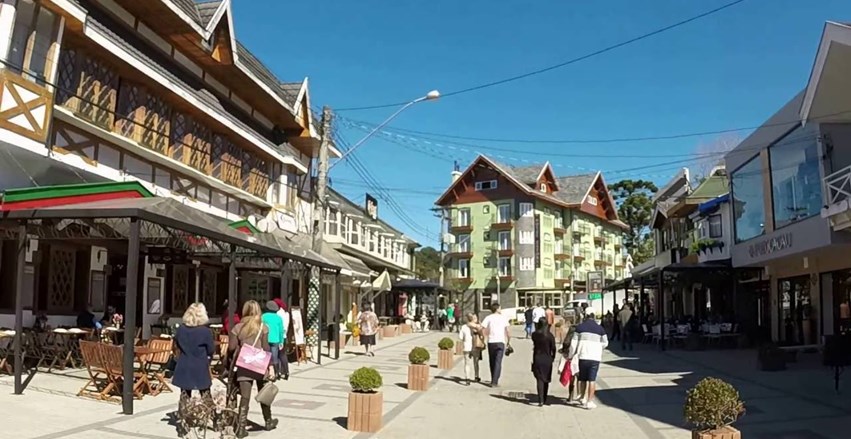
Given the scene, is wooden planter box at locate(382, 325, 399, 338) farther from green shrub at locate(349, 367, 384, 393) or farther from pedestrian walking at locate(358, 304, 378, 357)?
green shrub at locate(349, 367, 384, 393)

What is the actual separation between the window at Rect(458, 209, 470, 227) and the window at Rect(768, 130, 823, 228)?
182ft

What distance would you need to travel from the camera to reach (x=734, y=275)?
2998 cm

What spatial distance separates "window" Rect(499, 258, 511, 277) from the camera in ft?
250

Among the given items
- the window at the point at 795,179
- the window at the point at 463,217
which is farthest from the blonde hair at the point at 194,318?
the window at the point at 463,217

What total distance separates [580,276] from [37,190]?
74.0 meters

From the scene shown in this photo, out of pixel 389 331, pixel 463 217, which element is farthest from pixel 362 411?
pixel 463 217

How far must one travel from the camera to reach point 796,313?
2466cm

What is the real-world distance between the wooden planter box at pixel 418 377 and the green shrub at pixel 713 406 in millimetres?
7915

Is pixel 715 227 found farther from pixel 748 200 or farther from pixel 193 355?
pixel 193 355

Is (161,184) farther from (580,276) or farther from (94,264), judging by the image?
(580,276)

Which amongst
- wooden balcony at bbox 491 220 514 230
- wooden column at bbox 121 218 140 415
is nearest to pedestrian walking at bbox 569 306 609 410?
wooden column at bbox 121 218 140 415

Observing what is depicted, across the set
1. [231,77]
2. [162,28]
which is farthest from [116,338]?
[231,77]

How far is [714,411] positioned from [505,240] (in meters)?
69.1

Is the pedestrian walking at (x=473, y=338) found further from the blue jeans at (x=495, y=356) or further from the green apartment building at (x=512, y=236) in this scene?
the green apartment building at (x=512, y=236)
